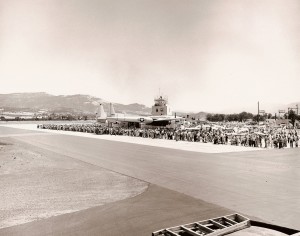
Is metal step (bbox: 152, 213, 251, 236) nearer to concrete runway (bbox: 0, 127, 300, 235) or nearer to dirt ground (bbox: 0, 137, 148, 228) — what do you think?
concrete runway (bbox: 0, 127, 300, 235)

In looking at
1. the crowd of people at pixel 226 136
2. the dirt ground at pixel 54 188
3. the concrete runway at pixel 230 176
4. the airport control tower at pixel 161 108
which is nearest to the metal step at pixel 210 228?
the concrete runway at pixel 230 176

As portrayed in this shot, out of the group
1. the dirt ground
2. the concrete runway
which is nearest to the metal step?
the concrete runway

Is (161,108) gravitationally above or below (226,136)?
above

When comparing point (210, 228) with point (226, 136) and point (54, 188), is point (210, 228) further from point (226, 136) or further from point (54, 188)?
point (226, 136)

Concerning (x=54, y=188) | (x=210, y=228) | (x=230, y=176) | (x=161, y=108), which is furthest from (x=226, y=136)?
(x=161, y=108)

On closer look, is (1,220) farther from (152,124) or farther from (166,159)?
(152,124)
